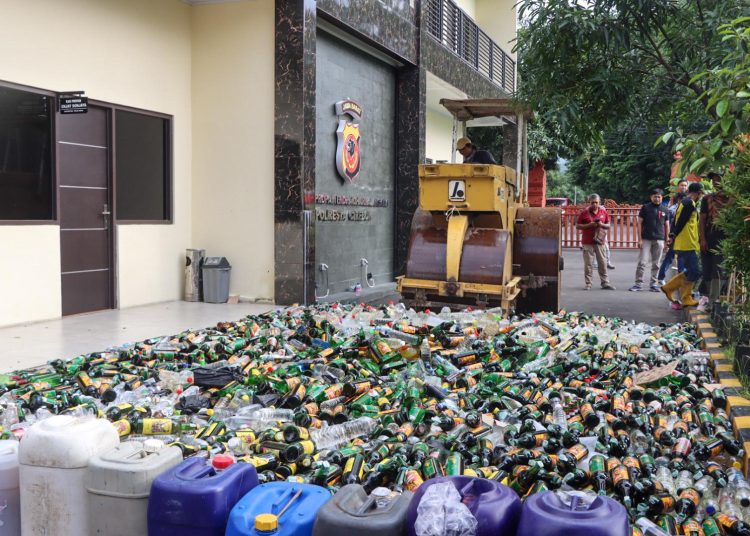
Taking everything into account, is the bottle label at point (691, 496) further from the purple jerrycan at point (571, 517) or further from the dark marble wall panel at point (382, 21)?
the dark marble wall panel at point (382, 21)

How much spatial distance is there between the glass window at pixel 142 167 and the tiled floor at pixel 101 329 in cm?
141

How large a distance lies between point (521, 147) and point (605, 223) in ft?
15.7

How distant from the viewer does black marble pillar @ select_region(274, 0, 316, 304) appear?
1054 centimetres

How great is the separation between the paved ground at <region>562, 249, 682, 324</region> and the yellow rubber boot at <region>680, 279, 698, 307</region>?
0.19 meters

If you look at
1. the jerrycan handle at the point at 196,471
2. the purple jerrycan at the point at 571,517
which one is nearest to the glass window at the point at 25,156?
the jerrycan handle at the point at 196,471

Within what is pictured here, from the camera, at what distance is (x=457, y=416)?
4723mm

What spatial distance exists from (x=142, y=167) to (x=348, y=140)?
387 centimetres

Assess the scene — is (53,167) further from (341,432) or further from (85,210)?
(341,432)

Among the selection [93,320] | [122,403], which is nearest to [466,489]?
[122,403]

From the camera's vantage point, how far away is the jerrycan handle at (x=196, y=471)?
2.80 metres

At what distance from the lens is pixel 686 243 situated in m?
11.4

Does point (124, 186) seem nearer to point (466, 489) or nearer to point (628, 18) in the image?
point (628, 18)

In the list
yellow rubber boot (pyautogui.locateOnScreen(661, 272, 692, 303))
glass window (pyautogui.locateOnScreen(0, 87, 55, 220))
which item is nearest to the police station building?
glass window (pyautogui.locateOnScreen(0, 87, 55, 220))

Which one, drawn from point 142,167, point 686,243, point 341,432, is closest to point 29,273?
point 142,167
